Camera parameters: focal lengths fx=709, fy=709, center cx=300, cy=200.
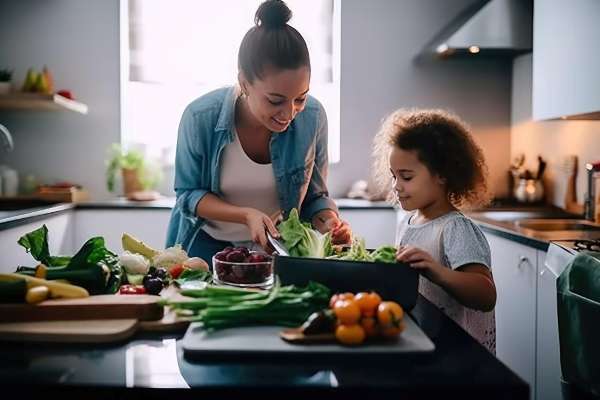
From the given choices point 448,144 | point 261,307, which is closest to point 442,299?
point 448,144

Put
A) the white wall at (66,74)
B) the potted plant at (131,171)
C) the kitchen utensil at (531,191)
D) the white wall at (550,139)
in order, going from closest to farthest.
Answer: the white wall at (550,139) < the kitchen utensil at (531,191) < the potted plant at (131,171) < the white wall at (66,74)

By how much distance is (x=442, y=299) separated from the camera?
5.35ft

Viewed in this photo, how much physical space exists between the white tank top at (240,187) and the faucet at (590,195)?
142 centimetres

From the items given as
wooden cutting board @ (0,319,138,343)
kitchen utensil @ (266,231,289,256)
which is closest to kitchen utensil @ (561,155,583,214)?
kitchen utensil @ (266,231,289,256)

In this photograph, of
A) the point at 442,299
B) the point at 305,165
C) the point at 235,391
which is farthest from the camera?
the point at 305,165

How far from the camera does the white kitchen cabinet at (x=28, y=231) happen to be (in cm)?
285

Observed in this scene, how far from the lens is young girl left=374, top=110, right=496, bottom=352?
5.19 feet

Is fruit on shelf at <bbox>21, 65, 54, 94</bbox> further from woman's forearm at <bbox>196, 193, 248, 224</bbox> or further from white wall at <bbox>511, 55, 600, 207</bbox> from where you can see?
white wall at <bbox>511, 55, 600, 207</bbox>

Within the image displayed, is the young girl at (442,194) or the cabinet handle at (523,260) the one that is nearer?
the young girl at (442,194)

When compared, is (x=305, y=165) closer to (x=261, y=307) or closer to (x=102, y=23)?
(x=261, y=307)

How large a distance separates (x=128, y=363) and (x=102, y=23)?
11.7 feet

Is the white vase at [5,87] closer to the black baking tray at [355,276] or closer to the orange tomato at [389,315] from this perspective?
the black baking tray at [355,276]

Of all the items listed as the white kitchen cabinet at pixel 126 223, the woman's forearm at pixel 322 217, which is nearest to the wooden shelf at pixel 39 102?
the white kitchen cabinet at pixel 126 223

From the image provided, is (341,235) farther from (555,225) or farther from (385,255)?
(555,225)
